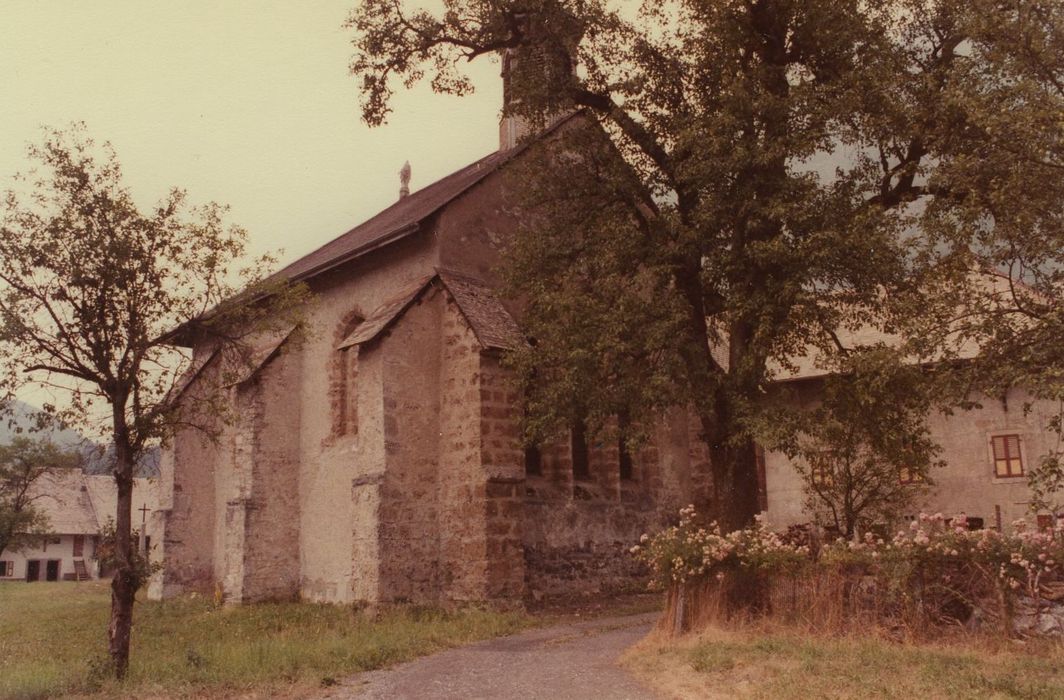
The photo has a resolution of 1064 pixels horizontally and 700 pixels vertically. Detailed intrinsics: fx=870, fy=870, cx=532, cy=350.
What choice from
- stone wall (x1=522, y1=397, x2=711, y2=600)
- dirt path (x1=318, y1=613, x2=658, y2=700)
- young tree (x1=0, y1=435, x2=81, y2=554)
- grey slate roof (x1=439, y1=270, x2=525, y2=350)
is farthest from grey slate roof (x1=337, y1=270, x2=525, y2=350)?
young tree (x1=0, y1=435, x2=81, y2=554)

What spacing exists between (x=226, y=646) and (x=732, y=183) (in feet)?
32.5

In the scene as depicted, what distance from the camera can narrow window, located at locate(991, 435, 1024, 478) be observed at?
70.7ft

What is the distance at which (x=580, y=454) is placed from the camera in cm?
1875

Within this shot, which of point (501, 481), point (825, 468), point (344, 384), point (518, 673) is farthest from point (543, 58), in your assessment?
point (825, 468)

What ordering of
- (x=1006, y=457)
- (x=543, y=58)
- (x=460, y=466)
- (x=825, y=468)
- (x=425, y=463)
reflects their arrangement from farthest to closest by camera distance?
1. (x=1006, y=457)
2. (x=825, y=468)
3. (x=425, y=463)
4. (x=460, y=466)
5. (x=543, y=58)

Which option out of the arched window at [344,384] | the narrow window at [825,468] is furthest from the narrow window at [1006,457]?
the arched window at [344,384]

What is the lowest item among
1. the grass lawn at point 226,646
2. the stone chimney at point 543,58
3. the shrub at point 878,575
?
the grass lawn at point 226,646

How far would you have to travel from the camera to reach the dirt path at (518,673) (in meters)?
Answer: 8.60

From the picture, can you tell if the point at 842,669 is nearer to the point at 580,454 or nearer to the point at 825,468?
the point at 580,454

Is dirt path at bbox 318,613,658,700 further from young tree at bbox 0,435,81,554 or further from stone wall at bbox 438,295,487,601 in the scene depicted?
young tree at bbox 0,435,81,554

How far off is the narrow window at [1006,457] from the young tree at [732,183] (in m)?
10.7

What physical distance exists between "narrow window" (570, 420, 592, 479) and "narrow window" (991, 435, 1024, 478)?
10.9m

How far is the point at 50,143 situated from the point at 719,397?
9707 millimetres

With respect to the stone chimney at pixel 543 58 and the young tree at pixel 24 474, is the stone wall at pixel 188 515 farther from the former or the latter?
the young tree at pixel 24 474
